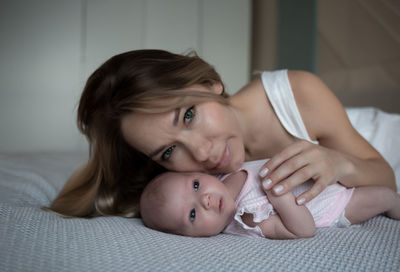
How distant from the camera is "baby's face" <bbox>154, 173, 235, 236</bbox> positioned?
96 cm

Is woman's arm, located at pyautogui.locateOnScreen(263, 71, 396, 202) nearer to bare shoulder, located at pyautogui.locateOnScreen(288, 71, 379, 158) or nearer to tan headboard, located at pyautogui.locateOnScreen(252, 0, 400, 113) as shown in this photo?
bare shoulder, located at pyautogui.locateOnScreen(288, 71, 379, 158)

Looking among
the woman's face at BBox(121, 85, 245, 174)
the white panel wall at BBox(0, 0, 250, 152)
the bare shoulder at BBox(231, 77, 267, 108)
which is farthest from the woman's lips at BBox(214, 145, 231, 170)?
the white panel wall at BBox(0, 0, 250, 152)

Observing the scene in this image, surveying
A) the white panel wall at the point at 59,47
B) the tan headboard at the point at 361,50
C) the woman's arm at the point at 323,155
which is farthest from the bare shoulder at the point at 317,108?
the white panel wall at the point at 59,47

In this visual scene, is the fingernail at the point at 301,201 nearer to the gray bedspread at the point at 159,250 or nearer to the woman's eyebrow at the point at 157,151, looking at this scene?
the gray bedspread at the point at 159,250

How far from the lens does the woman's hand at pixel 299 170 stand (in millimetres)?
891

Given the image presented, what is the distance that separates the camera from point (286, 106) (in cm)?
137

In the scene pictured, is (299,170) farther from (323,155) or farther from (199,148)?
(199,148)

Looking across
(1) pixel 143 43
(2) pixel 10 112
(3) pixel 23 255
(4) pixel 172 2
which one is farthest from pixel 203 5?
(3) pixel 23 255

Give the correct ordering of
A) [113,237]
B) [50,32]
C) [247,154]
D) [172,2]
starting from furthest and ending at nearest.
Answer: [172,2]
[50,32]
[247,154]
[113,237]

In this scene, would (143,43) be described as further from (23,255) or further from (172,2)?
(23,255)

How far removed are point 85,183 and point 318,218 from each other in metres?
0.90

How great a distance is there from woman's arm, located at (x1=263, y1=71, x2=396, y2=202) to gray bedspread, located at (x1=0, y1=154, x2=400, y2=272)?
166 millimetres

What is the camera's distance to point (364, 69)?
98.0 inches

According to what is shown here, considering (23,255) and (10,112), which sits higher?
(23,255)
